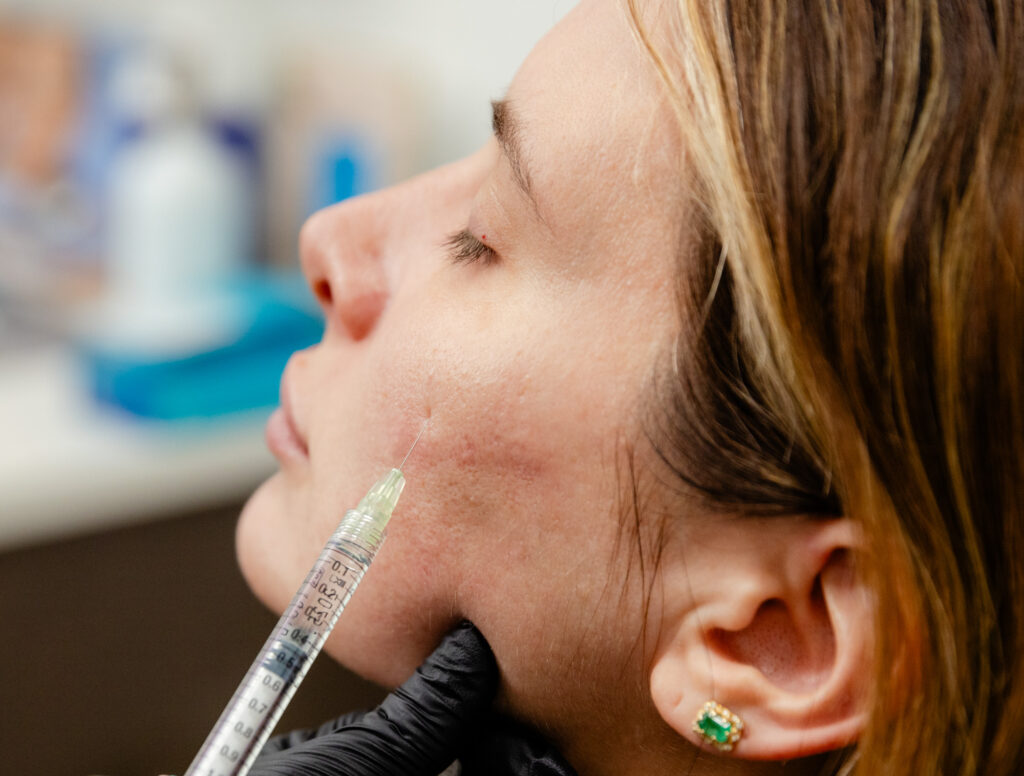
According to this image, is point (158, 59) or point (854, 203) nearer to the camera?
point (854, 203)

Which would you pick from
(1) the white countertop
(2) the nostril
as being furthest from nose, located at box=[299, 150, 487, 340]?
(1) the white countertop

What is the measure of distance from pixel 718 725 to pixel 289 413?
1.33 feet

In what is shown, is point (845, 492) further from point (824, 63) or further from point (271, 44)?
point (271, 44)

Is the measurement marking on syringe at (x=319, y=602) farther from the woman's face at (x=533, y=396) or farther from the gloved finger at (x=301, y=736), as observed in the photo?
the gloved finger at (x=301, y=736)

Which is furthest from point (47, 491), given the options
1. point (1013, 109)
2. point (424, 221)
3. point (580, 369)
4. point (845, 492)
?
point (1013, 109)

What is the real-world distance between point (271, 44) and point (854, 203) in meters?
1.74

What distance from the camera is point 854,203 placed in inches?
22.7

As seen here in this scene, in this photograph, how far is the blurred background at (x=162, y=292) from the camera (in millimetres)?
1437

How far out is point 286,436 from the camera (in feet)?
2.69

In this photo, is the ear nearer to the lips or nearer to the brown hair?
the brown hair

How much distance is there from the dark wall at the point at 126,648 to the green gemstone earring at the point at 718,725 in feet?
3.44

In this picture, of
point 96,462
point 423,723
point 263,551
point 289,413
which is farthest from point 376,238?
point 96,462

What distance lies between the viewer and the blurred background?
1.44 m

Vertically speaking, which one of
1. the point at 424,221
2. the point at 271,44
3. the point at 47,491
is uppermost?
the point at 271,44
